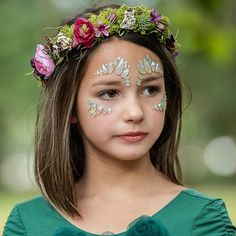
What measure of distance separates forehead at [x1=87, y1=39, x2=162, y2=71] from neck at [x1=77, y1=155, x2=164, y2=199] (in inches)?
17.2

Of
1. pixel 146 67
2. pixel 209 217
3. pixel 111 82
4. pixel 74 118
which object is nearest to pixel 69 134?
pixel 74 118

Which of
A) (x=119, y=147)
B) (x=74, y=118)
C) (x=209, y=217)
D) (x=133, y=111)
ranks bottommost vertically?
(x=209, y=217)

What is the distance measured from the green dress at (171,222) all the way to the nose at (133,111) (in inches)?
16.4

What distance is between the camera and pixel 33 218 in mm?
4133

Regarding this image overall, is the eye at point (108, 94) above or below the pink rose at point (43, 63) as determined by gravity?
below

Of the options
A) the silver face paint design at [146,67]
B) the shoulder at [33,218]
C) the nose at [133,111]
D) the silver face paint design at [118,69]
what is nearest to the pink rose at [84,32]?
the silver face paint design at [118,69]

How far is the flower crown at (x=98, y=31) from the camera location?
4105mm

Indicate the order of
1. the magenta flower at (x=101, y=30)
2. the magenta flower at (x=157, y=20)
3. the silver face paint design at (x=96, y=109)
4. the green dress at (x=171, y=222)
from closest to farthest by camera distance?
the green dress at (x=171, y=222) → the silver face paint design at (x=96, y=109) → the magenta flower at (x=101, y=30) → the magenta flower at (x=157, y=20)

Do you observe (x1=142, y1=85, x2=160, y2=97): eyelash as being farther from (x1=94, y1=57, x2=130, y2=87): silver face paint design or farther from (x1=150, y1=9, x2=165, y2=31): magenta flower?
(x1=150, y1=9, x2=165, y2=31): magenta flower

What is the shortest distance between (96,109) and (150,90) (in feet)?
0.84

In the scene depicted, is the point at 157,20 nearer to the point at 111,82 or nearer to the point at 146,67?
the point at 146,67

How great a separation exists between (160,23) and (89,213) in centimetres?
93

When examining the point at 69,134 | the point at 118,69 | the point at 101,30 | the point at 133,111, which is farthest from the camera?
the point at 69,134

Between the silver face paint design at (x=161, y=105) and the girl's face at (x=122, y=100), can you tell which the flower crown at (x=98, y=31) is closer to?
the girl's face at (x=122, y=100)
